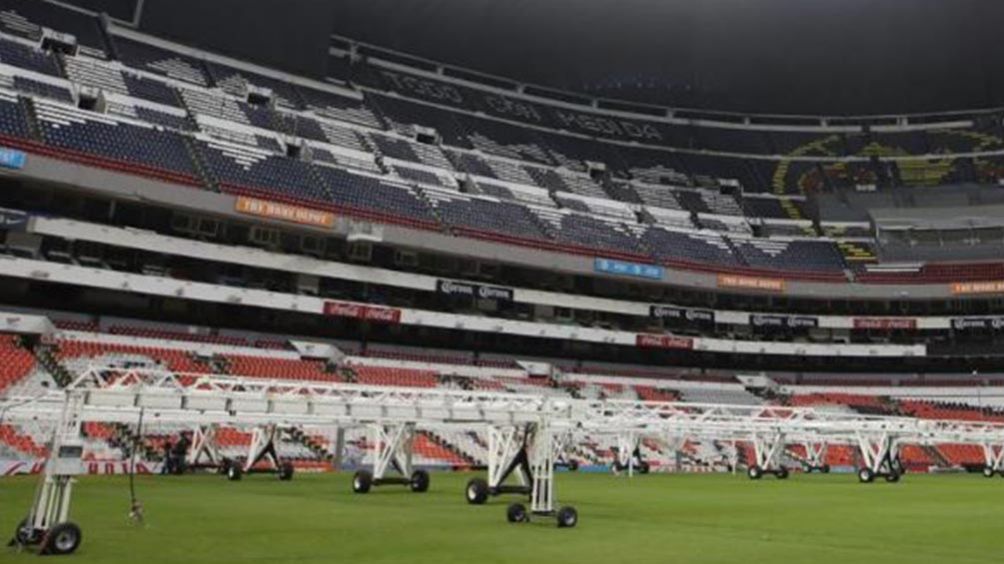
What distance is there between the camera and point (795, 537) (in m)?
17.1

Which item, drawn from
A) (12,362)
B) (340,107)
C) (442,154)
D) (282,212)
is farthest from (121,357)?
(442,154)

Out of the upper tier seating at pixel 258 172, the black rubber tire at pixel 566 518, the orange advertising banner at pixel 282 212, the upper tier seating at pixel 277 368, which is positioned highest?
the upper tier seating at pixel 258 172

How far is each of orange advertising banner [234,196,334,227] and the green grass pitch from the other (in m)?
21.8

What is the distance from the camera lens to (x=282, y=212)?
165ft

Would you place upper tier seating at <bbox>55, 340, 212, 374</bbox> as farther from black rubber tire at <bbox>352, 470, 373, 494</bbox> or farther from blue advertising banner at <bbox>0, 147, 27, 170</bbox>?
black rubber tire at <bbox>352, 470, 373, 494</bbox>

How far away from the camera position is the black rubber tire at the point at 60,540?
12.6 m

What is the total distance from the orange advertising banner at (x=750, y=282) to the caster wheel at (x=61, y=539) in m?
60.0

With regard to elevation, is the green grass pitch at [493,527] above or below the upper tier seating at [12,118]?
below

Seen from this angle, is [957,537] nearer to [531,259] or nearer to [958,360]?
[531,259]

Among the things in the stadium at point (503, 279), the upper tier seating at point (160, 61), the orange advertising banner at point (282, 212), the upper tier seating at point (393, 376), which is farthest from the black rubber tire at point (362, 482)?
the upper tier seating at point (160, 61)

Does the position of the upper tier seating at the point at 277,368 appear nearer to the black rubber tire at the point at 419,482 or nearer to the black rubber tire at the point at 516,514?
the black rubber tire at the point at 419,482

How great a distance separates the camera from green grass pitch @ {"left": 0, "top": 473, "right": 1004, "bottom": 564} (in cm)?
1373

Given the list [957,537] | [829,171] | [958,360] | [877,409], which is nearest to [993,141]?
[829,171]

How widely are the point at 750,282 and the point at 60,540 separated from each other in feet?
204
